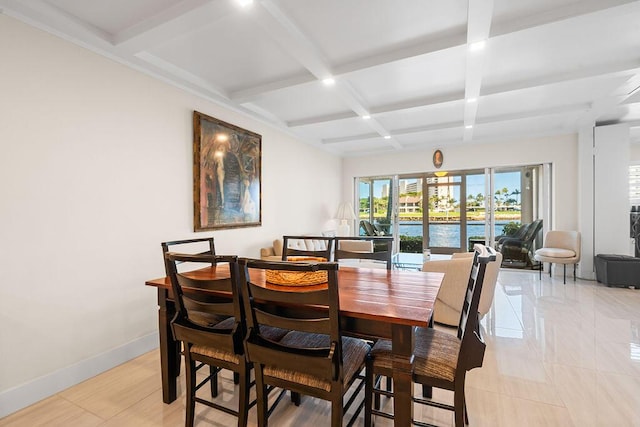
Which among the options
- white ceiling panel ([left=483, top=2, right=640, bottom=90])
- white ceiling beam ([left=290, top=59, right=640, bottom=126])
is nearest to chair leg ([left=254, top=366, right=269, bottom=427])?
white ceiling panel ([left=483, top=2, right=640, bottom=90])

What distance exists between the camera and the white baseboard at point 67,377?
6.17 feet

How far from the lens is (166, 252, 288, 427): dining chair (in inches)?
58.2

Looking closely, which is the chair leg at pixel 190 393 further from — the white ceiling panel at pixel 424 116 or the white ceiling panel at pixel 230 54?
the white ceiling panel at pixel 424 116

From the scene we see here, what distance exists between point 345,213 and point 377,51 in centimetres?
405

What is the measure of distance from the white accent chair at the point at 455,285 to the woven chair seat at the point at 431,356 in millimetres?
1109

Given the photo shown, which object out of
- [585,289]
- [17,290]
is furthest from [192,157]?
[585,289]

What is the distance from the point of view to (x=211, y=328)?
1594 mm

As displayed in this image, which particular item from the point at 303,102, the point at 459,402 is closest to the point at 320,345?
the point at 459,402

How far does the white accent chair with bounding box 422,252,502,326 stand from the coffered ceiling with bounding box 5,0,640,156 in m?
1.80

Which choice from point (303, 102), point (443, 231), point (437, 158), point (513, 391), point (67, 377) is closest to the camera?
point (513, 391)

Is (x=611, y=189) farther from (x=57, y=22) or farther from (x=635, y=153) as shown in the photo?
(x=57, y=22)

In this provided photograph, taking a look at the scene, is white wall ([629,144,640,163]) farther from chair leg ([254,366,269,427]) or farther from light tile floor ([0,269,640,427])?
chair leg ([254,366,269,427])

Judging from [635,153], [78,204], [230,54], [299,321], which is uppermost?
[230,54]

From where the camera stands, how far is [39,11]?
194 centimetres
